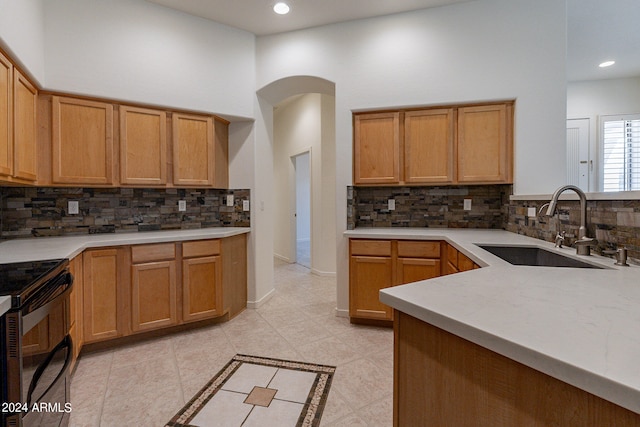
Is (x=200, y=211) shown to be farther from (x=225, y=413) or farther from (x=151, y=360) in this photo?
(x=225, y=413)

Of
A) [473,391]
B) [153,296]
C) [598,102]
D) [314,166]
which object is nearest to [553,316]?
[473,391]

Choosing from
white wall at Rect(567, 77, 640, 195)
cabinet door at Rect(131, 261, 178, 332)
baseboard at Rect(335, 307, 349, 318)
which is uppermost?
white wall at Rect(567, 77, 640, 195)

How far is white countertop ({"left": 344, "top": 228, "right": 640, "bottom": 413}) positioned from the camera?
0.48 m

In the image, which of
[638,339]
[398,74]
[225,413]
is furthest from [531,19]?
[225,413]

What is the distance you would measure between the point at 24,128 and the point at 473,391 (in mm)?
3105

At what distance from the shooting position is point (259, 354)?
2.38 m

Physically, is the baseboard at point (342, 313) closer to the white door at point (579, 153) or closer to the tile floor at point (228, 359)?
the tile floor at point (228, 359)

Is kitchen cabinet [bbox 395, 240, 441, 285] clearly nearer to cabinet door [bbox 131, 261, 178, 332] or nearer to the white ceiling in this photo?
cabinet door [bbox 131, 261, 178, 332]

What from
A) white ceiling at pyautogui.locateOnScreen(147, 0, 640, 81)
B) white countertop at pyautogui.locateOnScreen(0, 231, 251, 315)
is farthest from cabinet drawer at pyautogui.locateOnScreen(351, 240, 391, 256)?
white ceiling at pyautogui.locateOnScreen(147, 0, 640, 81)

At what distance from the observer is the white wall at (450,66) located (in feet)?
9.07

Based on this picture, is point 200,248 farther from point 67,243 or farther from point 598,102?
point 598,102

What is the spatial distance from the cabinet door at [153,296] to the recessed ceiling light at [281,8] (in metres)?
2.54

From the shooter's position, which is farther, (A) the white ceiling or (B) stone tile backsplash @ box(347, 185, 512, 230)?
(B) stone tile backsplash @ box(347, 185, 512, 230)

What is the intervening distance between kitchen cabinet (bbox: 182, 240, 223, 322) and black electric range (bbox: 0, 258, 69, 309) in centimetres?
103
